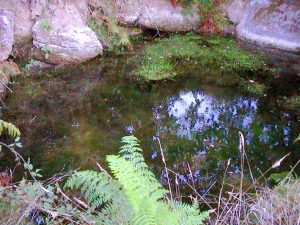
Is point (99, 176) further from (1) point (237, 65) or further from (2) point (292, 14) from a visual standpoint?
(2) point (292, 14)

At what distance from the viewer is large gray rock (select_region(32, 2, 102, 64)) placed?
769cm

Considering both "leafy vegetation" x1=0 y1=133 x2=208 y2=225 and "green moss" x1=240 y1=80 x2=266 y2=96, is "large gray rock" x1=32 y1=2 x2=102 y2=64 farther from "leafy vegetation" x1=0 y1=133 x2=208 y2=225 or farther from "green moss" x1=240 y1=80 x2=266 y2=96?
"leafy vegetation" x1=0 y1=133 x2=208 y2=225

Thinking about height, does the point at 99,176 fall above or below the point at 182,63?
above

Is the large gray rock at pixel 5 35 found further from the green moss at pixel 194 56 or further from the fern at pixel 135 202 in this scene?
the fern at pixel 135 202

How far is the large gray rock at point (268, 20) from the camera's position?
9133 millimetres

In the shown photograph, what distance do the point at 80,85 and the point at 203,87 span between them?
93.4 inches

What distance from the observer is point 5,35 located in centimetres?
719

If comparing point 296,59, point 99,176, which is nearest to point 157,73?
point 296,59

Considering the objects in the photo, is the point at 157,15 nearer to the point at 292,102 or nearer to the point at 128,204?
the point at 292,102

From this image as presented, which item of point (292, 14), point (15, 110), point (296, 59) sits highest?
point (292, 14)

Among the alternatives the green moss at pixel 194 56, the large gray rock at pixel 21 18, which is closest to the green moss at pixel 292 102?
the green moss at pixel 194 56

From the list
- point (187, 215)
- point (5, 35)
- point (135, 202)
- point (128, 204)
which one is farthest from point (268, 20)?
point (135, 202)

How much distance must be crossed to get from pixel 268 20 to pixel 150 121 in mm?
5215

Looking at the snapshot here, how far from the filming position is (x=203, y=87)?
7.36 m
